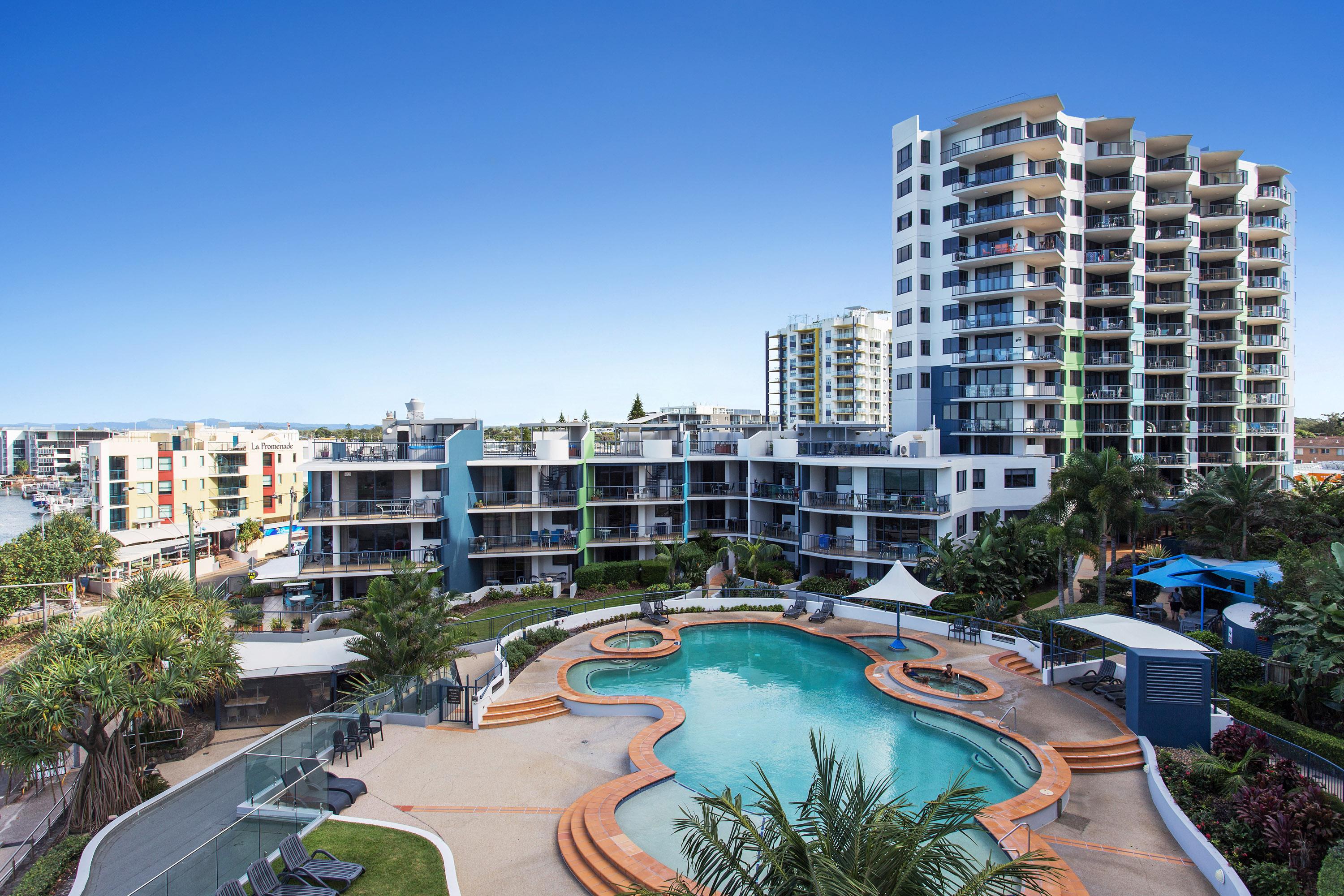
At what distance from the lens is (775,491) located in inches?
1689

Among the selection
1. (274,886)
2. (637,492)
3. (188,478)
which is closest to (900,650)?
(637,492)

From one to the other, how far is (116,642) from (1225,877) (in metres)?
25.2

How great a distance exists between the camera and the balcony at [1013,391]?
4594cm

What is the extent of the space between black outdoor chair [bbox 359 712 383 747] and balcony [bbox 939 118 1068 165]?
47044mm

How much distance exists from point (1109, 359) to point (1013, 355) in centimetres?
818

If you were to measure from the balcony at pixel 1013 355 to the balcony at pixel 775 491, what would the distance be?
615 inches

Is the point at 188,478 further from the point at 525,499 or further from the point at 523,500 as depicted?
Answer: the point at 525,499

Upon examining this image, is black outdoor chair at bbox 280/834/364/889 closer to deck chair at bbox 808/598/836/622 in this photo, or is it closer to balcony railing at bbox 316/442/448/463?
deck chair at bbox 808/598/836/622

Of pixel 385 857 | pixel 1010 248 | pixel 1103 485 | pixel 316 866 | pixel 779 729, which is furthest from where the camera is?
pixel 1010 248

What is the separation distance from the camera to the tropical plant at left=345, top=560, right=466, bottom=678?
70.6ft

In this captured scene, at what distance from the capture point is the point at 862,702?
22562 mm

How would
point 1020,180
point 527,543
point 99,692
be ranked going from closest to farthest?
point 99,692 → point 527,543 → point 1020,180

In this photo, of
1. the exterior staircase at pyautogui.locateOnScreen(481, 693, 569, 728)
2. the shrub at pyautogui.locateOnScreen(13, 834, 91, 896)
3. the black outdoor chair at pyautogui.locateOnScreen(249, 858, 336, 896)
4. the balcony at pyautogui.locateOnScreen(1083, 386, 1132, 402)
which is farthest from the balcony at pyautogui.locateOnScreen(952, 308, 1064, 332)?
the shrub at pyautogui.locateOnScreen(13, 834, 91, 896)

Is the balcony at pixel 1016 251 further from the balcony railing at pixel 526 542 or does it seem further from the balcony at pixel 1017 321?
the balcony railing at pixel 526 542
